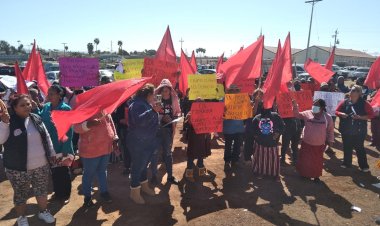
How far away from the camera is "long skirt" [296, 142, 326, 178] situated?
21.8 feet

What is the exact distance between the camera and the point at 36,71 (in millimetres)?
8047

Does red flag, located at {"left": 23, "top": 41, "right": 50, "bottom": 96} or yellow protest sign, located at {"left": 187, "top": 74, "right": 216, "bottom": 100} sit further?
red flag, located at {"left": 23, "top": 41, "right": 50, "bottom": 96}

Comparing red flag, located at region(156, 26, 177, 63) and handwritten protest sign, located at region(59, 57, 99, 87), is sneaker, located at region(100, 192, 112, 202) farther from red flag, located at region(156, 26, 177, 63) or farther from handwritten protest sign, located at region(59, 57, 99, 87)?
red flag, located at region(156, 26, 177, 63)

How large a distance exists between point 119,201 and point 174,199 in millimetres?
968

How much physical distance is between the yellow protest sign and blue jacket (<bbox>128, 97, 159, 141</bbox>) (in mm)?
1165

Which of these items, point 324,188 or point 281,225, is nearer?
point 281,225

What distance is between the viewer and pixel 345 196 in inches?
237

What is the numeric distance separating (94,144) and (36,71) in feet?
13.7

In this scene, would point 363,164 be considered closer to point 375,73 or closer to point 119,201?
point 375,73

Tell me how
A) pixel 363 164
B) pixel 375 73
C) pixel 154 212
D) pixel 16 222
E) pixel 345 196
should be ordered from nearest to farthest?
pixel 16 222 → pixel 154 212 → pixel 345 196 → pixel 363 164 → pixel 375 73

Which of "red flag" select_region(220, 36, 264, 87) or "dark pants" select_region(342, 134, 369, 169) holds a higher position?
"red flag" select_region(220, 36, 264, 87)

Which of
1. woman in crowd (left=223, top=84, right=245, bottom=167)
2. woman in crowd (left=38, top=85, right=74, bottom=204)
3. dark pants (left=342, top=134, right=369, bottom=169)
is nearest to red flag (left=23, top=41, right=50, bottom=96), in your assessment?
woman in crowd (left=38, top=85, right=74, bottom=204)

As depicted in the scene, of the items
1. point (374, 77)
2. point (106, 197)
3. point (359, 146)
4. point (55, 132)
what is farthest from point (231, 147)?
point (374, 77)

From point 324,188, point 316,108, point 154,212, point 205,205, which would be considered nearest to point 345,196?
point 324,188
